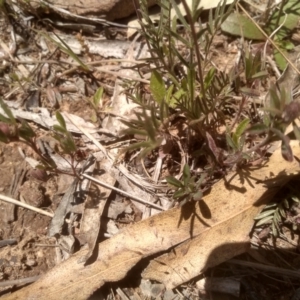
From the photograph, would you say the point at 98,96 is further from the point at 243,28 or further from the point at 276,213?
the point at 276,213

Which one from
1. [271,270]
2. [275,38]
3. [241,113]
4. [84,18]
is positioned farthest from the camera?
[84,18]

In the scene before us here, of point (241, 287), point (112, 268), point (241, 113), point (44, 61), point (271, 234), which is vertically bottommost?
point (241, 287)

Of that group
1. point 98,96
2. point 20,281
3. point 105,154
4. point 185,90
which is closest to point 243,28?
point 185,90

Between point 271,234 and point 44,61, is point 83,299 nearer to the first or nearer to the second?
point 271,234

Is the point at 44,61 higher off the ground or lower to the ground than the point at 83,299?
higher

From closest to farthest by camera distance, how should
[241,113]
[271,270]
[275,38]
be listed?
[271,270] < [241,113] < [275,38]

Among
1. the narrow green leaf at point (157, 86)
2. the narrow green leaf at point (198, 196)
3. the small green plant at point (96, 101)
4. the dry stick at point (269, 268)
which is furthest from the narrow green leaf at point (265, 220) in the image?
the small green plant at point (96, 101)

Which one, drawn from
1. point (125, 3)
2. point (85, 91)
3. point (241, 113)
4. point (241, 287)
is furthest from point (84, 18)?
point (241, 287)

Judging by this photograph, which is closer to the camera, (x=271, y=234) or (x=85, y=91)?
(x=271, y=234)
